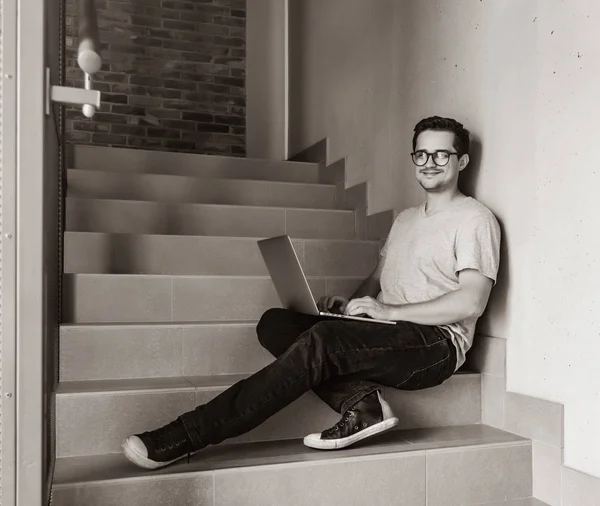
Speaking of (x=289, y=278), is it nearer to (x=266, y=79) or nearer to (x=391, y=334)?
(x=391, y=334)

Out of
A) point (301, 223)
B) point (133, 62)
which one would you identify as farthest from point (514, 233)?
point (133, 62)

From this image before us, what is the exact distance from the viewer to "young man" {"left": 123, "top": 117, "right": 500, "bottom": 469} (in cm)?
187

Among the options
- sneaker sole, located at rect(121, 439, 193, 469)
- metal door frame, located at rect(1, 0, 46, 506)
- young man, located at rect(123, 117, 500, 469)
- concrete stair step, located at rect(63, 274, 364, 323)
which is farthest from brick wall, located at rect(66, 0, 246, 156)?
metal door frame, located at rect(1, 0, 46, 506)

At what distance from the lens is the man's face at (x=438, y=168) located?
2.33 meters

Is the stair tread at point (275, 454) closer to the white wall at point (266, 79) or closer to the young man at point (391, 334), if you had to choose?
the young man at point (391, 334)

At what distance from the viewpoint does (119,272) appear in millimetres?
2844

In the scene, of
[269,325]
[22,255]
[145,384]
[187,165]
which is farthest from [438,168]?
[187,165]

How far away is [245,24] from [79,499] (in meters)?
4.26

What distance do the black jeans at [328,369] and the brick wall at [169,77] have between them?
3.08 meters

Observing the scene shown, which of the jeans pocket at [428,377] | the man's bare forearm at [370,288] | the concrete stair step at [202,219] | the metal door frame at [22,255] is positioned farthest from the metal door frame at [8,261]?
the concrete stair step at [202,219]

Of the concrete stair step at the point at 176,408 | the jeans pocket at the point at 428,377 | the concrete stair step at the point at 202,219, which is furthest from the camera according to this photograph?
the concrete stair step at the point at 202,219

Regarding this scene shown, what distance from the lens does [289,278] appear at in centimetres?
224

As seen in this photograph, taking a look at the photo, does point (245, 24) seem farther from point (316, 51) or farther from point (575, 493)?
point (575, 493)

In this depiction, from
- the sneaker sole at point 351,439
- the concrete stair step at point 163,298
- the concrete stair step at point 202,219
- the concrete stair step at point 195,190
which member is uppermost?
the concrete stair step at point 195,190
